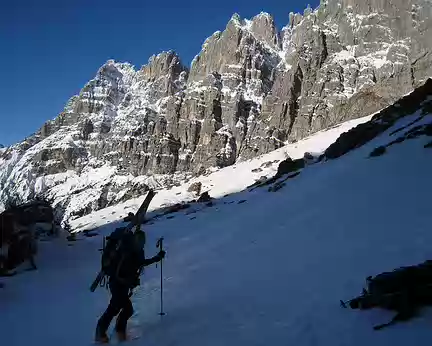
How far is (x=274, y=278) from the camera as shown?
8.23m

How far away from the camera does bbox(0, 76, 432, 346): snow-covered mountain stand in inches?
222

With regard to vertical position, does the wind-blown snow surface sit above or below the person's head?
below

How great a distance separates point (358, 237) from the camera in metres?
9.35

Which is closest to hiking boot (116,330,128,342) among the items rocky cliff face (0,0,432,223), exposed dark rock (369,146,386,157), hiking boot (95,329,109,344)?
hiking boot (95,329,109,344)

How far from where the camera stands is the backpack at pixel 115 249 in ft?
19.8

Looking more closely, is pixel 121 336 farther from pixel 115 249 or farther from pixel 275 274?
pixel 275 274

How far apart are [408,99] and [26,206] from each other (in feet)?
88.1

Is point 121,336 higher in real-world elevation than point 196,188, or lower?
lower

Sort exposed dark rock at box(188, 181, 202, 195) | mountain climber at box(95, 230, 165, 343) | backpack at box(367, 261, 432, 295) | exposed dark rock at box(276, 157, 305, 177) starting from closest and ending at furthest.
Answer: backpack at box(367, 261, 432, 295) → mountain climber at box(95, 230, 165, 343) → exposed dark rock at box(276, 157, 305, 177) → exposed dark rock at box(188, 181, 202, 195)

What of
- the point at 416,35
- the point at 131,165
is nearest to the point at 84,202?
the point at 131,165

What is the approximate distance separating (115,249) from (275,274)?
3680mm

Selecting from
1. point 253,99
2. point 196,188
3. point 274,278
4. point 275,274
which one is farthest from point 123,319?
point 253,99

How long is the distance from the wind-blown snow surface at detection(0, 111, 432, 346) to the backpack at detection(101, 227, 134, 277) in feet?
3.57

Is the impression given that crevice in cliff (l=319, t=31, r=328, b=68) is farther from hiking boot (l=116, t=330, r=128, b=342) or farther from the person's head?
hiking boot (l=116, t=330, r=128, b=342)
